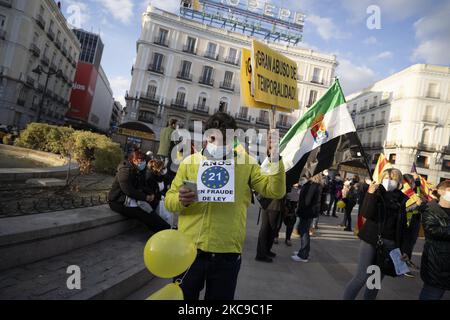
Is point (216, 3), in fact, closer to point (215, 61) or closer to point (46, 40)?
point (215, 61)

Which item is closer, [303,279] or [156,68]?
[303,279]

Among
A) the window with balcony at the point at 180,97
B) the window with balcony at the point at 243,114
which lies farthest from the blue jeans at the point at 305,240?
the window with balcony at the point at 243,114

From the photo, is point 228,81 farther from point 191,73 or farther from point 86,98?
point 86,98

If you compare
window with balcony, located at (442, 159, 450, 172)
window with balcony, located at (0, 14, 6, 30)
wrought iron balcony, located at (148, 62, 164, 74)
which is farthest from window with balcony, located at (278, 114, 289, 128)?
window with balcony, located at (0, 14, 6, 30)

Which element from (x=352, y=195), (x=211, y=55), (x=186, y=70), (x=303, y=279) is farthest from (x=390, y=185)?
(x=211, y=55)

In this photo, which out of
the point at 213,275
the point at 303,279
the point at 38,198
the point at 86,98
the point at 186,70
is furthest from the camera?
the point at 86,98

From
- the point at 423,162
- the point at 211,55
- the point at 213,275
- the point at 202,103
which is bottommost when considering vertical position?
the point at 213,275

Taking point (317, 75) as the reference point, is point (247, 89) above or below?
below

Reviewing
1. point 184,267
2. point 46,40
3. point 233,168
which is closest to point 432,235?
point 233,168

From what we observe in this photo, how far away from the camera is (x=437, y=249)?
10.2ft

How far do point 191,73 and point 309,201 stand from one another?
30.9m

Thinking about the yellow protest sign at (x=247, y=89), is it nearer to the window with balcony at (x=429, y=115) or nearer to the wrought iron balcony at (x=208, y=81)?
the wrought iron balcony at (x=208, y=81)

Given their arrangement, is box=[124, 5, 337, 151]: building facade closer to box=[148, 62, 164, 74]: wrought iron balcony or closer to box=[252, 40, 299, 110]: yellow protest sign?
box=[148, 62, 164, 74]: wrought iron balcony

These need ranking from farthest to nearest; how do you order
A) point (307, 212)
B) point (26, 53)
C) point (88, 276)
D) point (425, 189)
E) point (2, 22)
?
point (26, 53) < point (2, 22) < point (425, 189) < point (307, 212) < point (88, 276)
